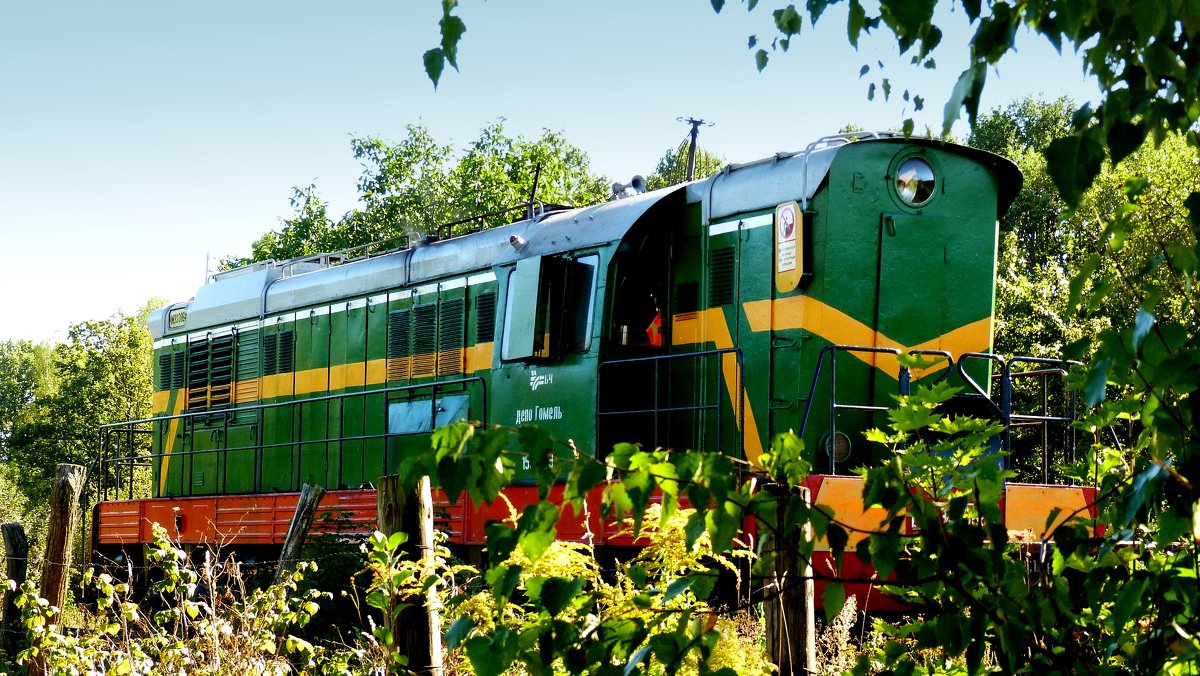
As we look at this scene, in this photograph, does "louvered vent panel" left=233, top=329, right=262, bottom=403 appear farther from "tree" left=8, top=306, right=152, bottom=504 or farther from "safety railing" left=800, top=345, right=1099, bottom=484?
"tree" left=8, top=306, right=152, bottom=504

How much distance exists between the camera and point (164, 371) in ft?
→ 49.6

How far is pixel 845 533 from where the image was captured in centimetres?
222

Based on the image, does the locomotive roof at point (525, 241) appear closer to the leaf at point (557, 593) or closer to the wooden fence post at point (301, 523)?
the wooden fence post at point (301, 523)

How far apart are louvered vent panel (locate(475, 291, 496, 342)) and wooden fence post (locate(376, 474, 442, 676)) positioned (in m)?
4.89

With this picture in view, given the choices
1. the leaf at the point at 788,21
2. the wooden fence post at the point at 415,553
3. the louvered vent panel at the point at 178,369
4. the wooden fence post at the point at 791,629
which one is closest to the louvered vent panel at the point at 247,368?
the louvered vent panel at the point at 178,369

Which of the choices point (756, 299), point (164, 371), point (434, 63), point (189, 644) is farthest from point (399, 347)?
Answer: point (434, 63)

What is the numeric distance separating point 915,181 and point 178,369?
31.3ft

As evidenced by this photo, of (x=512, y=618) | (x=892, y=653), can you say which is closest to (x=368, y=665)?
(x=512, y=618)

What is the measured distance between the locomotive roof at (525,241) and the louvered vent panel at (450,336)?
0.98 feet

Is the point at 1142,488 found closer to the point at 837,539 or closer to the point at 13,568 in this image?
the point at 837,539

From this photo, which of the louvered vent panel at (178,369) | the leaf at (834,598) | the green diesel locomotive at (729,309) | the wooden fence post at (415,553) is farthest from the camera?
the louvered vent panel at (178,369)

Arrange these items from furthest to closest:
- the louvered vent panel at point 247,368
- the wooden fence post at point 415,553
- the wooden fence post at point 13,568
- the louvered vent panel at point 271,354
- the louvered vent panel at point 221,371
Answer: the louvered vent panel at point 221,371, the louvered vent panel at point 247,368, the louvered vent panel at point 271,354, the wooden fence post at point 13,568, the wooden fence post at point 415,553

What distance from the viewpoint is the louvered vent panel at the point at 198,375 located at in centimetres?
1419

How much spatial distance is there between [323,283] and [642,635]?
1081cm
